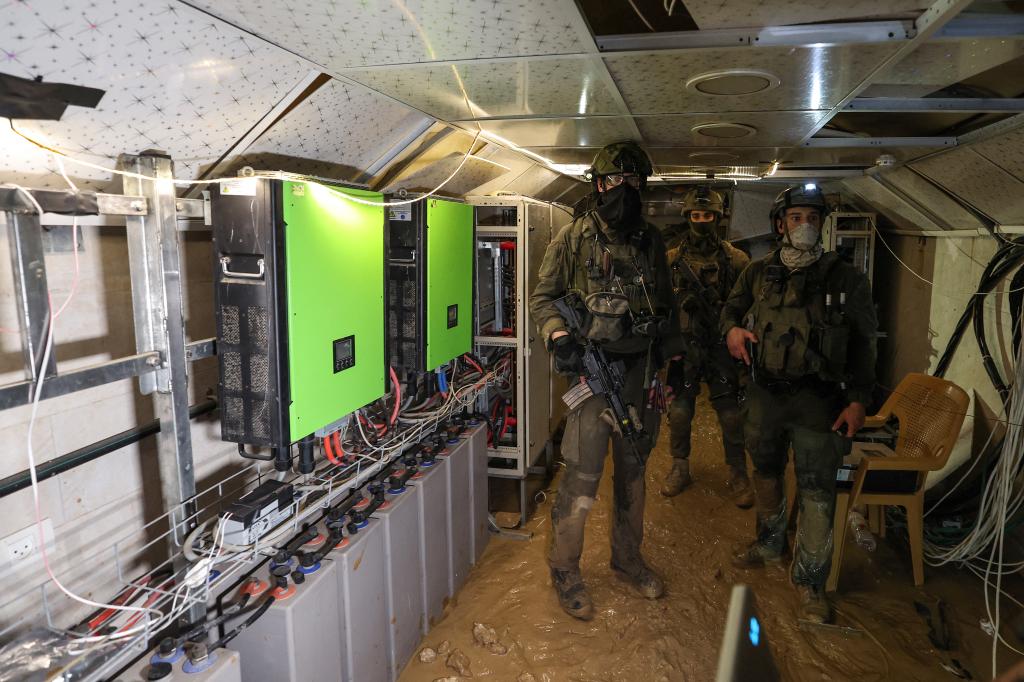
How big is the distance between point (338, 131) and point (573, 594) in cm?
209

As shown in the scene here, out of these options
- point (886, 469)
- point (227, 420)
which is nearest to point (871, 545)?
point (886, 469)

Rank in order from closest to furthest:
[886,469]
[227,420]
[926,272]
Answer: [227,420] → [886,469] → [926,272]

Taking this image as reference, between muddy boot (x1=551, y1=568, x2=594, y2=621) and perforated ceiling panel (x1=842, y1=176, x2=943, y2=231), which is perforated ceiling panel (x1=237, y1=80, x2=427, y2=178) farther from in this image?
perforated ceiling panel (x1=842, y1=176, x2=943, y2=231)

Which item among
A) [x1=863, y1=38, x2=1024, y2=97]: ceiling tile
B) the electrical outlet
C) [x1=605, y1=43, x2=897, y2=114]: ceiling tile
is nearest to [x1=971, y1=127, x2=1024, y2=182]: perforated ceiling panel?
[x1=863, y1=38, x2=1024, y2=97]: ceiling tile

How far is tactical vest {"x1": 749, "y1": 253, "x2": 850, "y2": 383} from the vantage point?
2588 millimetres

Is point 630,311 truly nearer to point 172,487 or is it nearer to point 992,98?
point 992,98

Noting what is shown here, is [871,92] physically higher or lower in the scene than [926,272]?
higher

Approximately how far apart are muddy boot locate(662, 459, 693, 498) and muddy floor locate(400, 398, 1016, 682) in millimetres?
430

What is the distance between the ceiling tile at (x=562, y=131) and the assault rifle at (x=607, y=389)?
85 centimetres

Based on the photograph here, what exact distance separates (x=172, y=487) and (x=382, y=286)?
95 cm

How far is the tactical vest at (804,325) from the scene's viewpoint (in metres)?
2.59

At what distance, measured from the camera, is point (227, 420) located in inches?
67.9

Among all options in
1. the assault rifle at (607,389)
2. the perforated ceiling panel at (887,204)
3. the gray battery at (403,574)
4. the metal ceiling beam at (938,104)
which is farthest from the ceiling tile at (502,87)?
the perforated ceiling panel at (887,204)

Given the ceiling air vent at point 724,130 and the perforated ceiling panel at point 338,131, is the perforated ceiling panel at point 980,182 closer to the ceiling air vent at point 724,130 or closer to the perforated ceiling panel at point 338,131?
the ceiling air vent at point 724,130
